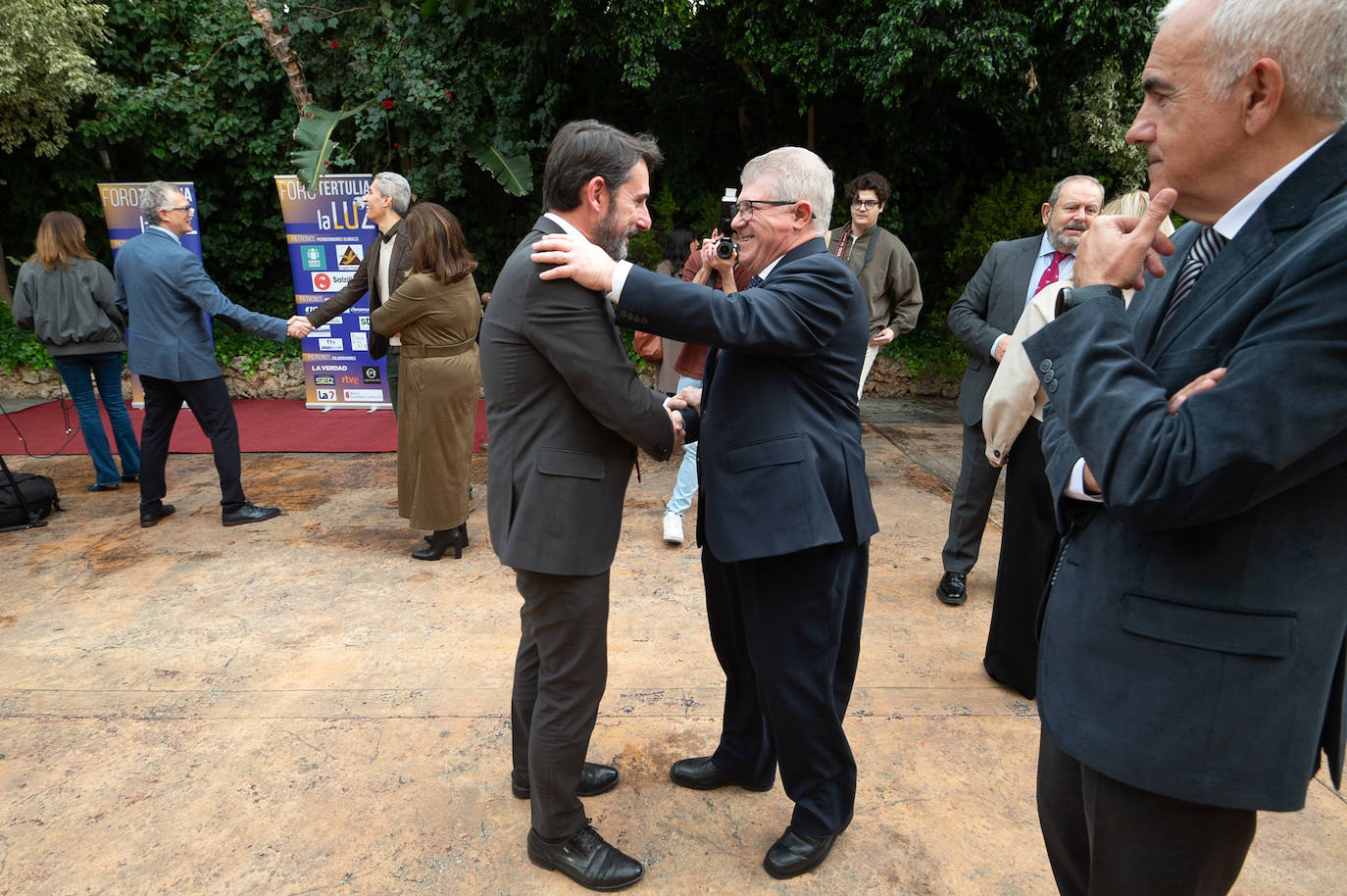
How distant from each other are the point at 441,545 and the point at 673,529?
53.4 inches

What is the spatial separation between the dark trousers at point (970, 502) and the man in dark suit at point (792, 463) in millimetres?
1703

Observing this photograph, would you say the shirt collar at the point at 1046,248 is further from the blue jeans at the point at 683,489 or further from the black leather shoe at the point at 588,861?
the black leather shoe at the point at 588,861

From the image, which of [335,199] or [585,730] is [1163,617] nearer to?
[585,730]

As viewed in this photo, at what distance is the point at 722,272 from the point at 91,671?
317 cm

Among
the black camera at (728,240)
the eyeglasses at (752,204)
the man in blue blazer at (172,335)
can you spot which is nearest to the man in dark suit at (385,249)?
the man in blue blazer at (172,335)

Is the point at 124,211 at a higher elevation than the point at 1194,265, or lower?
higher

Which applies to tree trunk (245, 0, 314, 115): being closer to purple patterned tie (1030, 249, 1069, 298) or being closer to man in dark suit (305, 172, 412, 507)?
man in dark suit (305, 172, 412, 507)

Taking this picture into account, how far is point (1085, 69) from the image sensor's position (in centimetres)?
737

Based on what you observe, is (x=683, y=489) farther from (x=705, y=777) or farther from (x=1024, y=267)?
(x=705, y=777)

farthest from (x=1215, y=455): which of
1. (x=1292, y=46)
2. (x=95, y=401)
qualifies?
(x=95, y=401)

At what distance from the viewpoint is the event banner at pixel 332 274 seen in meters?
8.10

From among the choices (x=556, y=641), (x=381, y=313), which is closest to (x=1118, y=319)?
(x=556, y=641)

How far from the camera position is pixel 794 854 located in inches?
92.7

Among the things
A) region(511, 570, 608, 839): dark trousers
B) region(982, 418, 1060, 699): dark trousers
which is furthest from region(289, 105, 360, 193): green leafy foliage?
region(982, 418, 1060, 699): dark trousers
